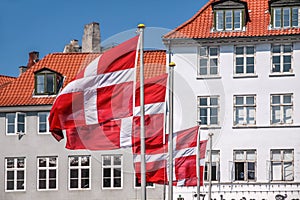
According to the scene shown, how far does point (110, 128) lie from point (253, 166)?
27278 millimetres

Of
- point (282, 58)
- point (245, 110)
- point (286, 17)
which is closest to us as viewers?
point (282, 58)

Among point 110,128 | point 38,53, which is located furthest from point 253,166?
point 110,128

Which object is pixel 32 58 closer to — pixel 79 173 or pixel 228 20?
pixel 79 173

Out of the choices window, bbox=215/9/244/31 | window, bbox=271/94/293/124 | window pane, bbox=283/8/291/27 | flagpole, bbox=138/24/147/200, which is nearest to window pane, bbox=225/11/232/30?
window, bbox=215/9/244/31

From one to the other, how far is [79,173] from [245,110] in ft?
36.4

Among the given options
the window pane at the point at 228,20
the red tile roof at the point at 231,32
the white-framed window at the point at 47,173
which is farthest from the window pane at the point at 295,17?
the white-framed window at the point at 47,173

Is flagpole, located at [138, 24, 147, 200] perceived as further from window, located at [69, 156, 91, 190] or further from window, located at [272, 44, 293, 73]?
window, located at [69, 156, 91, 190]

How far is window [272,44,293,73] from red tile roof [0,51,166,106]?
7.02 metres

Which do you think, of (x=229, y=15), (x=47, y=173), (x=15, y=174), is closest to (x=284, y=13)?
(x=229, y=15)

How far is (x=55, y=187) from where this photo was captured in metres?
52.0

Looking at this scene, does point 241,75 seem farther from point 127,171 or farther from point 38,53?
point 38,53

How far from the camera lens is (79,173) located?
170 ft

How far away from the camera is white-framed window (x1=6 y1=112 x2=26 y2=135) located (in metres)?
52.5

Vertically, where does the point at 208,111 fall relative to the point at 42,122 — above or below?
above
